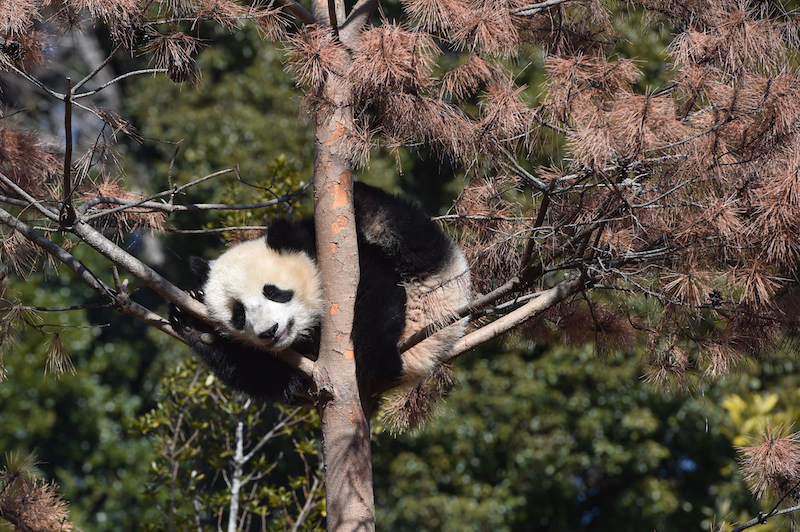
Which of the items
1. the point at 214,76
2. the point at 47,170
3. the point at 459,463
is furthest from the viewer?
the point at 214,76

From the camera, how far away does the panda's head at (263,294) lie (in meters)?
2.43

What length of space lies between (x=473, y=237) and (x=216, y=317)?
3.85 feet

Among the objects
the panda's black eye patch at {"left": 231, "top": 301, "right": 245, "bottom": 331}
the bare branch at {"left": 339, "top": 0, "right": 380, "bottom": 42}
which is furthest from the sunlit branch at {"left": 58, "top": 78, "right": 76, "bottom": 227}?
the bare branch at {"left": 339, "top": 0, "right": 380, "bottom": 42}

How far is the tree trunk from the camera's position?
2.20 metres

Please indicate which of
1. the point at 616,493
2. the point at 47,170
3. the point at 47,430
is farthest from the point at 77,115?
the point at 616,493

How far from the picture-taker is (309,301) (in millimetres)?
2607

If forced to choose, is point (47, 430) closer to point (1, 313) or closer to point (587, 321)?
point (1, 313)

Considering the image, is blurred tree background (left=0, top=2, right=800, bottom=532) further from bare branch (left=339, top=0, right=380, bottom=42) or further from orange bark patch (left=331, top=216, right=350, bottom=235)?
orange bark patch (left=331, top=216, right=350, bottom=235)

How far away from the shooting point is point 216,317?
2.43 m


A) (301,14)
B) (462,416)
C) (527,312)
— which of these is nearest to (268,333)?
(527,312)

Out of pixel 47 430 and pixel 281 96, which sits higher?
pixel 281 96

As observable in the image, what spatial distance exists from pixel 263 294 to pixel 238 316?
0.39ft

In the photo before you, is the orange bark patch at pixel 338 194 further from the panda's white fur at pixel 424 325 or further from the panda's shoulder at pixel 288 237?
the panda's white fur at pixel 424 325

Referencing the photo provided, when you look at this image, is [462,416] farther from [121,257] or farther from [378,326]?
[121,257]
